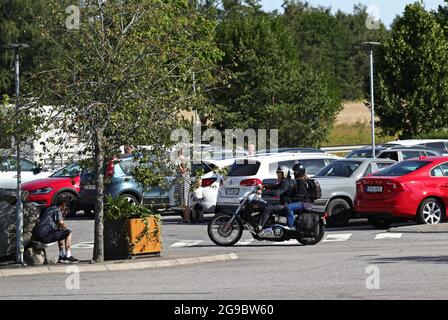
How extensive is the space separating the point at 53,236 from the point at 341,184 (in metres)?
8.88

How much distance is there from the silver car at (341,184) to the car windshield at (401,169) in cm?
121

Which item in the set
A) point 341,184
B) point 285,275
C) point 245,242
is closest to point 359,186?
point 341,184

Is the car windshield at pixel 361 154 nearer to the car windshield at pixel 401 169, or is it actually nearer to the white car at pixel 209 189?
the white car at pixel 209 189

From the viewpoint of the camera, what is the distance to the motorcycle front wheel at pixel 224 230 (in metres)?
21.7

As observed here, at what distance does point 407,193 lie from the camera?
2409 centimetres

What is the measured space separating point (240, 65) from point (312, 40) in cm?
4951

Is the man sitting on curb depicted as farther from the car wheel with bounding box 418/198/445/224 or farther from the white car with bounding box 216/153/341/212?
the car wheel with bounding box 418/198/445/224

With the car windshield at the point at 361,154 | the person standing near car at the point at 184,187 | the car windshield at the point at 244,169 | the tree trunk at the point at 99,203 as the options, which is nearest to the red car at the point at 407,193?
the car windshield at the point at 244,169

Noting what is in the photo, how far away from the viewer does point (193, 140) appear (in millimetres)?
19734

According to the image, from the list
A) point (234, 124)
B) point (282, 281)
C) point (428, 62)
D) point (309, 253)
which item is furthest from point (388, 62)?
point (282, 281)

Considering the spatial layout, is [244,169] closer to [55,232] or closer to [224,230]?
[224,230]

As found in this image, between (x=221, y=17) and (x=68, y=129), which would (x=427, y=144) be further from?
(x=221, y=17)

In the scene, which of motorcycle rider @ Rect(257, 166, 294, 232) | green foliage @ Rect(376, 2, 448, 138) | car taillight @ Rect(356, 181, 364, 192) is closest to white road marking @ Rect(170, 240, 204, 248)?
motorcycle rider @ Rect(257, 166, 294, 232)

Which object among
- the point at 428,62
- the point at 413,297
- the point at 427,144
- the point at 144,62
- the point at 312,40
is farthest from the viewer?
the point at 312,40
